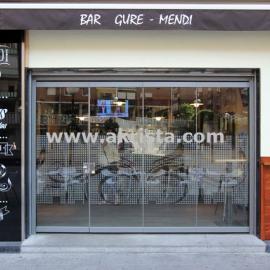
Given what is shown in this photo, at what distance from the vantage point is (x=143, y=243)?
8.33m

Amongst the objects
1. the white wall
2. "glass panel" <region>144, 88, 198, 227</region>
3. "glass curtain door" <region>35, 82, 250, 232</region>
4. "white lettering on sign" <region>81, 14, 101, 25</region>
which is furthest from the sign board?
"glass panel" <region>144, 88, 198, 227</region>

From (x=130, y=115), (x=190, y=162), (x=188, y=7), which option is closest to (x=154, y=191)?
(x=190, y=162)

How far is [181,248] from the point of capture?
26.7 feet

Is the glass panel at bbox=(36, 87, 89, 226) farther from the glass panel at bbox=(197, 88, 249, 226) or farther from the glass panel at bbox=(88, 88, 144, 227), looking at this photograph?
the glass panel at bbox=(197, 88, 249, 226)

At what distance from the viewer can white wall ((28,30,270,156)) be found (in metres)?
8.48

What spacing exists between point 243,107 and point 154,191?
2073 mm

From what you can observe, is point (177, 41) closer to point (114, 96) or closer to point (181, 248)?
point (114, 96)

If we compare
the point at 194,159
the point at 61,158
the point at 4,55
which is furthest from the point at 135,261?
the point at 4,55

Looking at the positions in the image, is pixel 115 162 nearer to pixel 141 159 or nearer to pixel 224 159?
pixel 141 159

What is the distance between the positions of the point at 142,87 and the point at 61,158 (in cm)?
183

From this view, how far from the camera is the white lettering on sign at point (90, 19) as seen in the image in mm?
7750

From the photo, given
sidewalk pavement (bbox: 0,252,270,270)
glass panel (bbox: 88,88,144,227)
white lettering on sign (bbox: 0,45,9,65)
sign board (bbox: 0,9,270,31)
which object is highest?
sign board (bbox: 0,9,270,31)

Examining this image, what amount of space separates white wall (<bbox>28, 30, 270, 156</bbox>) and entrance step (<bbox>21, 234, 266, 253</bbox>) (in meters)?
1.51

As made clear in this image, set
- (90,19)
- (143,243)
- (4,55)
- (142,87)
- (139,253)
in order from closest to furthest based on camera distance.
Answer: (90,19) → (139,253) → (4,55) → (143,243) → (142,87)
